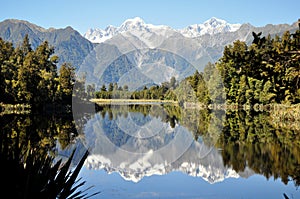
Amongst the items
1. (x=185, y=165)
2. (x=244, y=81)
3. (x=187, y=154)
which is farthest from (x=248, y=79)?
(x=185, y=165)

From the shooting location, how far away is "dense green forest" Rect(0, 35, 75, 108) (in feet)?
131

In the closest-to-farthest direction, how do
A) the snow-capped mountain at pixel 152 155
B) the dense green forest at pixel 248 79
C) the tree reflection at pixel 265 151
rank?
1. the tree reflection at pixel 265 151
2. the snow-capped mountain at pixel 152 155
3. the dense green forest at pixel 248 79

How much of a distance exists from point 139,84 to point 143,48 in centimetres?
152

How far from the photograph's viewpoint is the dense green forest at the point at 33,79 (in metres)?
39.8

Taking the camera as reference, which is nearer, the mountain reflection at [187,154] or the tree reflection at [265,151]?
the tree reflection at [265,151]

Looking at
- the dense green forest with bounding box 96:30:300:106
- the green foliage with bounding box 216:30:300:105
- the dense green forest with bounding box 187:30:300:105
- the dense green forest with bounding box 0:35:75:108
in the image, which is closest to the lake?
the dense green forest with bounding box 96:30:300:106

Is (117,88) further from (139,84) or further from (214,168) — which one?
(214,168)

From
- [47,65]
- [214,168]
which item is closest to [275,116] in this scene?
[214,168]

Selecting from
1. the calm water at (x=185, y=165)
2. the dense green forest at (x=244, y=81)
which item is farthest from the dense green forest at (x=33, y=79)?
the calm water at (x=185, y=165)

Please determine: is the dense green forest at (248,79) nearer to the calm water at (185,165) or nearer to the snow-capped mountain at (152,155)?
the calm water at (185,165)

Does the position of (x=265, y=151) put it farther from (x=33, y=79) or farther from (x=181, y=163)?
(x=33, y=79)

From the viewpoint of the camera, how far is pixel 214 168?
12.4 meters

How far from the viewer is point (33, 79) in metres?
42.1

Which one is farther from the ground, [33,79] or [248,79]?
[248,79]
